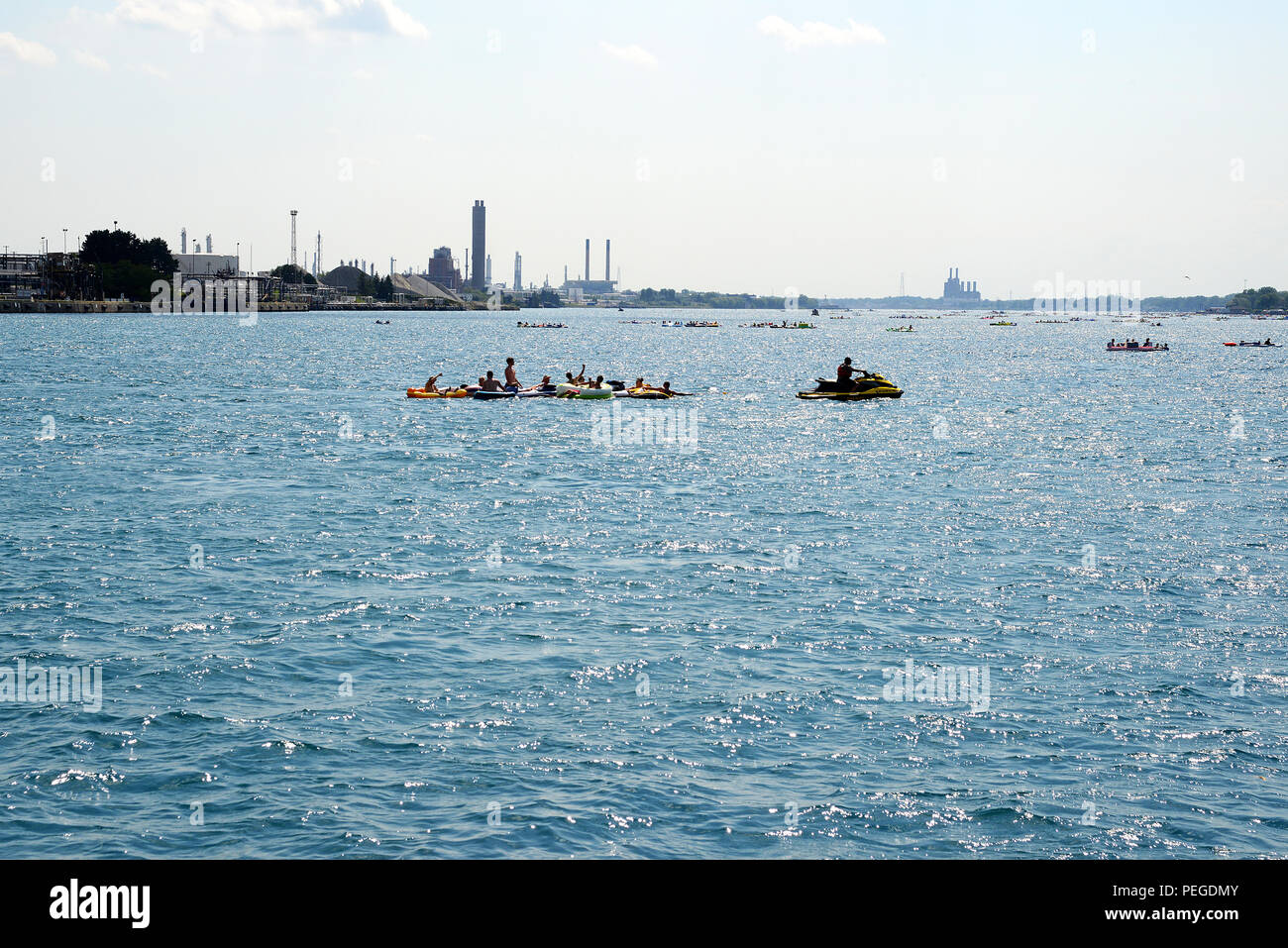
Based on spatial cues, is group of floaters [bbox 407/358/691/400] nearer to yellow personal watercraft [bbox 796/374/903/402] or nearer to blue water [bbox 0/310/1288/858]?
yellow personal watercraft [bbox 796/374/903/402]

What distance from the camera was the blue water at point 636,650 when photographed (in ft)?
51.0

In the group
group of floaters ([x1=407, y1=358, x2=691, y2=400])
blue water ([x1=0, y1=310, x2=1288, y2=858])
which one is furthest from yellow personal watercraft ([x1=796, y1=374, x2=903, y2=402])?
blue water ([x1=0, y1=310, x2=1288, y2=858])

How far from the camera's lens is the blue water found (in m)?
15.5

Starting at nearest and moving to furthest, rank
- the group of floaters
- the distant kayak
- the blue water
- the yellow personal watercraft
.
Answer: the blue water → the group of floaters → the distant kayak → the yellow personal watercraft

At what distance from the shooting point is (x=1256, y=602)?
2745cm

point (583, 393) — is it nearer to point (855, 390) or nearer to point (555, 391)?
point (555, 391)

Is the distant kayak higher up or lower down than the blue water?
higher up

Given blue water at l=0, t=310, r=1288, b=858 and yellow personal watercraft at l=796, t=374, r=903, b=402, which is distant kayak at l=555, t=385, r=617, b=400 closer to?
yellow personal watercraft at l=796, t=374, r=903, b=402

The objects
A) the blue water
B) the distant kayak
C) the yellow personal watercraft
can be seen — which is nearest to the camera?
the blue water

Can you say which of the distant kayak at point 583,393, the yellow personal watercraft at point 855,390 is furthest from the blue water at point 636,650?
the yellow personal watercraft at point 855,390

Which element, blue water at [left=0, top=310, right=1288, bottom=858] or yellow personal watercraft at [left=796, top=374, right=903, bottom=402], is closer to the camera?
blue water at [left=0, top=310, right=1288, bottom=858]
